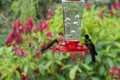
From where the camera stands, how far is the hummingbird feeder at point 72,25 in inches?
91.2

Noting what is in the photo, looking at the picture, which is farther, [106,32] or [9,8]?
[9,8]

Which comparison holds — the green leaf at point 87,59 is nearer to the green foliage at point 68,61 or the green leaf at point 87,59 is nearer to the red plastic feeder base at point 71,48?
the green foliage at point 68,61

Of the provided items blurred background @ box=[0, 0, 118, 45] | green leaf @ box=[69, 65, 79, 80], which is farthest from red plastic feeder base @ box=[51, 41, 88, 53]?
blurred background @ box=[0, 0, 118, 45]

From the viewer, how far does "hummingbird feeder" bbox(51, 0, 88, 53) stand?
2.32 metres

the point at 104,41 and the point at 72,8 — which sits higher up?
the point at 72,8

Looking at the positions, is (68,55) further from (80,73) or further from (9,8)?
(9,8)

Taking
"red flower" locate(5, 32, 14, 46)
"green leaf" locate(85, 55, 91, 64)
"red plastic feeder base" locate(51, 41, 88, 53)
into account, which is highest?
"red plastic feeder base" locate(51, 41, 88, 53)

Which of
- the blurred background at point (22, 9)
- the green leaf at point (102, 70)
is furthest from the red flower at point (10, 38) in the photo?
the blurred background at point (22, 9)

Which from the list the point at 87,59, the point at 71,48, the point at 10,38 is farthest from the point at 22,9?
the point at 71,48

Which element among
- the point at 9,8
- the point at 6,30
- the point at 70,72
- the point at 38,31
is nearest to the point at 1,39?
the point at 6,30

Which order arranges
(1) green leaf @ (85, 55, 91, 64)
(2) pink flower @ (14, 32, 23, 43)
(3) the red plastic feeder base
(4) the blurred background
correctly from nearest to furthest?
(3) the red plastic feeder base
(1) green leaf @ (85, 55, 91, 64)
(2) pink flower @ (14, 32, 23, 43)
(4) the blurred background

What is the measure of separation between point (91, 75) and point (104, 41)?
0.29 m

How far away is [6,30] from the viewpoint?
725 centimetres

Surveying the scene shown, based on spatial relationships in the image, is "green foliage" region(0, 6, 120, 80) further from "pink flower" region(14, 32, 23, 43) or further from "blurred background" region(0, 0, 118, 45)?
"blurred background" region(0, 0, 118, 45)
